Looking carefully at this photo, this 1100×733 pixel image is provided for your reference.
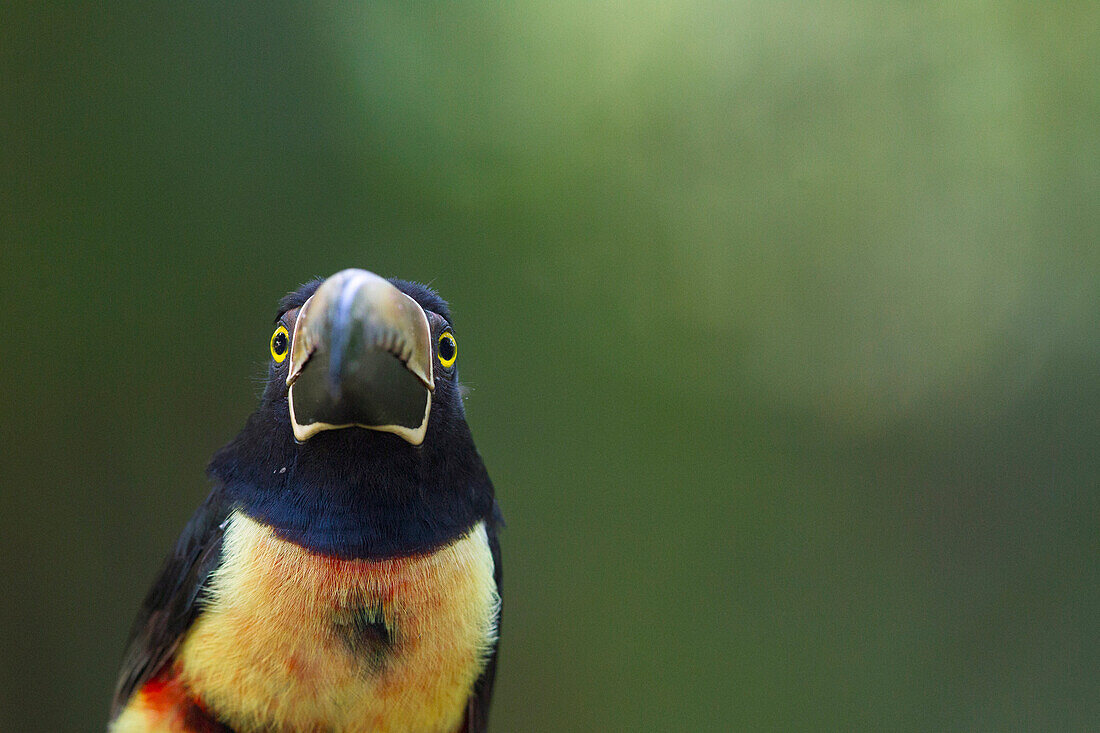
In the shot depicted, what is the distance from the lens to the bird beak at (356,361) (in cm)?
139

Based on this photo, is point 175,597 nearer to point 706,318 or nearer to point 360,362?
point 360,362

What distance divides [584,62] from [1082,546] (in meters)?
2.98

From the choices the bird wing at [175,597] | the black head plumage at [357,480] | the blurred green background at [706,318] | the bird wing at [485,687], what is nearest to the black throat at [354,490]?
the black head plumage at [357,480]

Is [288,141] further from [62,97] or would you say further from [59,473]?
[59,473]

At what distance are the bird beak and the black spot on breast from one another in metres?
0.33

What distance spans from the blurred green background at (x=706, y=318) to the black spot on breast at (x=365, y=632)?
72.3 inches

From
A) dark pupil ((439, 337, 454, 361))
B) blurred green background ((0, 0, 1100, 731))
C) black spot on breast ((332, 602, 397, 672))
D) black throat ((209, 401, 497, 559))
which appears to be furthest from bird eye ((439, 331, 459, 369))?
blurred green background ((0, 0, 1100, 731))

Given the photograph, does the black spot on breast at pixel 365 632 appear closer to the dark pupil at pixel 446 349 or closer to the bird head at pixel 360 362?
the bird head at pixel 360 362

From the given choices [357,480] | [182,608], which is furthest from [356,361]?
[182,608]

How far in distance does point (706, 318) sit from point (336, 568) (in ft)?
8.12

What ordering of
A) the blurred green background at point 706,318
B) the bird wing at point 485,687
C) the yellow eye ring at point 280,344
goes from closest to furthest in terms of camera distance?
1. the yellow eye ring at point 280,344
2. the bird wing at point 485,687
3. the blurred green background at point 706,318

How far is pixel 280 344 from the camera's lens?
1.67m

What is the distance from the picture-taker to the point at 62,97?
9.47ft

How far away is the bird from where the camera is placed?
154 centimetres
